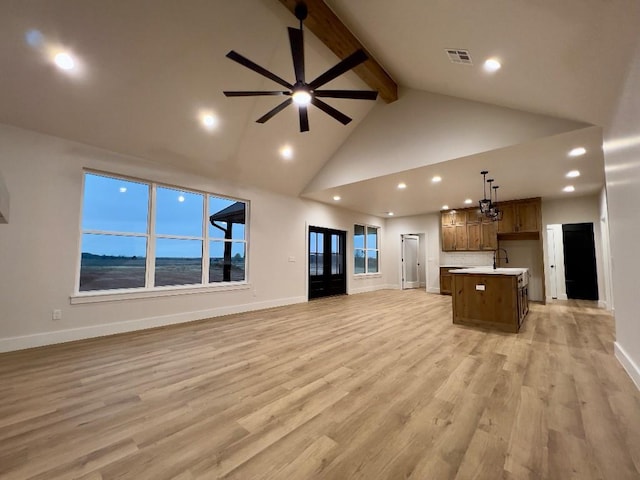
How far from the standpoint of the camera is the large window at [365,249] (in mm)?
9078

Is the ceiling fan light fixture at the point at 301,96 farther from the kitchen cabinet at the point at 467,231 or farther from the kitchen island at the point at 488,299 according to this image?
the kitchen cabinet at the point at 467,231

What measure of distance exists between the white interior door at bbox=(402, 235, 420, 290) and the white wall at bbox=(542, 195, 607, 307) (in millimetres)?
4238

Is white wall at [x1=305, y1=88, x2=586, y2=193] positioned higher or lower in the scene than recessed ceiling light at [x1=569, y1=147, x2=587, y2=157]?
higher

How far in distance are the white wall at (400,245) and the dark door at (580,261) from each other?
10.4ft

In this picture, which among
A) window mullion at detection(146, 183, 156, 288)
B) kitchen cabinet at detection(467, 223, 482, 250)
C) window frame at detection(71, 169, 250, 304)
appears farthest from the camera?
kitchen cabinet at detection(467, 223, 482, 250)

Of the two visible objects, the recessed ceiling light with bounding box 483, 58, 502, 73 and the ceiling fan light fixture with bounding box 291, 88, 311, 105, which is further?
the recessed ceiling light with bounding box 483, 58, 502, 73

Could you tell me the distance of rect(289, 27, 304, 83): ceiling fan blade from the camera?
7.74 feet

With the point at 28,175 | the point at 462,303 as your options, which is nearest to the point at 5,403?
the point at 28,175

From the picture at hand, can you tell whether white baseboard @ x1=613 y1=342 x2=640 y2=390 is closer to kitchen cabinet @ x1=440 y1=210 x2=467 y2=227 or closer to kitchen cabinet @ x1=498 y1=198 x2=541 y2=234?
kitchen cabinet @ x1=498 y1=198 x2=541 y2=234

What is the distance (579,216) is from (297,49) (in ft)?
25.5

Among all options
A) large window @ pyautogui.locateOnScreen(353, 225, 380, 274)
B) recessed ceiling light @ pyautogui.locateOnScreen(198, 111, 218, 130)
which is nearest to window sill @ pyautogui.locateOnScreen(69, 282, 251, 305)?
recessed ceiling light @ pyautogui.locateOnScreen(198, 111, 218, 130)

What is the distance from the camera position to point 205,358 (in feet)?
10.0

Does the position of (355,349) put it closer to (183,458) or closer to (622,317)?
(183,458)

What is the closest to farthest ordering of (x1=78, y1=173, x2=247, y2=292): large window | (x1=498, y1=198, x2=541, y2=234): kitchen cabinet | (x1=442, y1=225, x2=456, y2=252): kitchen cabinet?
(x1=78, y1=173, x2=247, y2=292): large window → (x1=498, y1=198, x2=541, y2=234): kitchen cabinet → (x1=442, y1=225, x2=456, y2=252): kitchen cabinet
